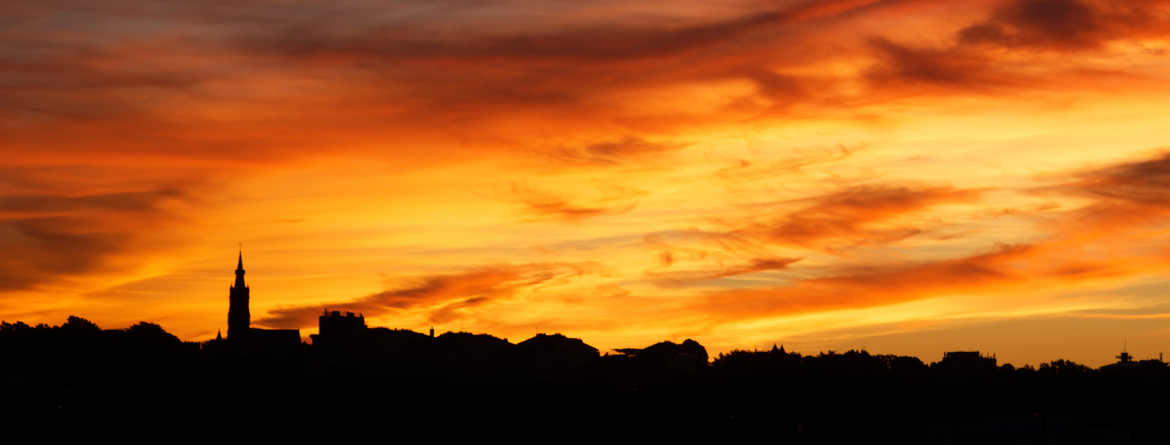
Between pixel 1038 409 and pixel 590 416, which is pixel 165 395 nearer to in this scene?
pixel 590 416

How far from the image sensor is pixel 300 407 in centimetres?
17950

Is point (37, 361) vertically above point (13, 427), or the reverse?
point (37, 361)

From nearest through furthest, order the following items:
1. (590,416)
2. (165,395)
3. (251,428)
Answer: (251,428)
(165,395)
(590,416)

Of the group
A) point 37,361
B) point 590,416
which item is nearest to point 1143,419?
point 590,416

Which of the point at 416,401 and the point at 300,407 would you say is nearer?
the point at 300,407

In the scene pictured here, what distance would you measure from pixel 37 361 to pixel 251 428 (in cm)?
5481

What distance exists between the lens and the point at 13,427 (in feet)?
488

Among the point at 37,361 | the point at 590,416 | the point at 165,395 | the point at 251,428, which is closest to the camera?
the point at 251,428

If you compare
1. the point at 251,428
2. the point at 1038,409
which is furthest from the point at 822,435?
the point at 251,428

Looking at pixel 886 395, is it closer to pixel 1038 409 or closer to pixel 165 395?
pixel 1038 409

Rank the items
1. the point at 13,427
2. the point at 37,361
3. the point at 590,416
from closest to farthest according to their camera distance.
→ the point at 13,427 → the point at 590,416 → the point at 37,361

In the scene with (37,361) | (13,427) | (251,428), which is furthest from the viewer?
(37,361)

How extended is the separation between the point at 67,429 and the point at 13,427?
18.2 ft

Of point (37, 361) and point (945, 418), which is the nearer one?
point (945, 418)
